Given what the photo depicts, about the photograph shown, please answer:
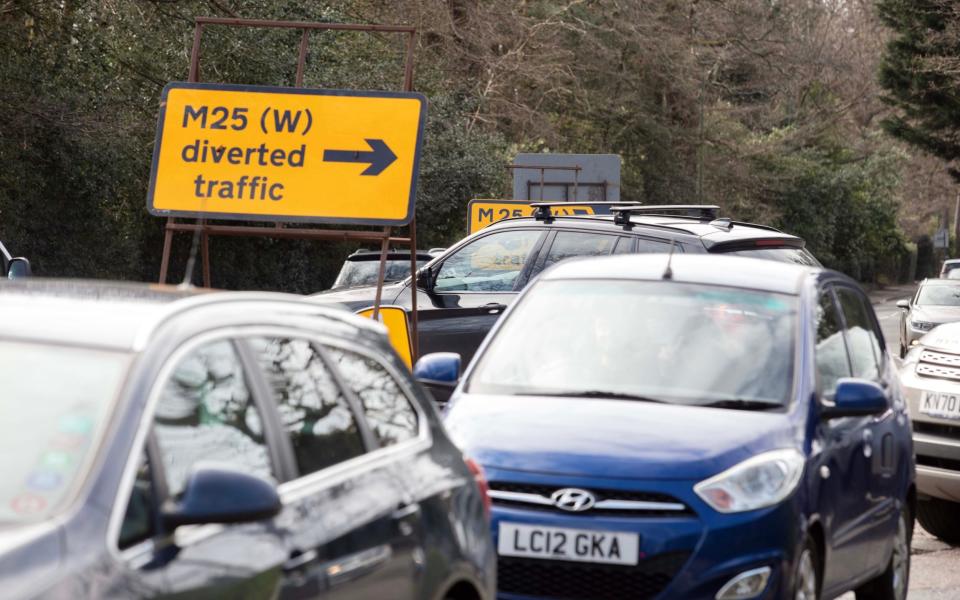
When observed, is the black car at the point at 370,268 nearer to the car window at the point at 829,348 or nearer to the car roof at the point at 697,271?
the car roof at the point at 697,271

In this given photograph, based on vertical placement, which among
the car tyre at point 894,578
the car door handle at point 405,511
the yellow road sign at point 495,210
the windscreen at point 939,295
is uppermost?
the yellow road sign at point 495,210

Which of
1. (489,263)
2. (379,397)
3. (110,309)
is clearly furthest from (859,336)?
(489,263)

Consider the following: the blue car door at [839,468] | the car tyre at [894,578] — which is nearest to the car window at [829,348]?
the blue car door at [839,468]

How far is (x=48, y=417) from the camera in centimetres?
321

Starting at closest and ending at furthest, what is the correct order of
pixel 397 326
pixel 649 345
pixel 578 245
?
pixel 649 345, pixel 397 326, pixel 578 245

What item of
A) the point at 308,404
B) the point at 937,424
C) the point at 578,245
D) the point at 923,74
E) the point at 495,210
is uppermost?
the point at 923,74

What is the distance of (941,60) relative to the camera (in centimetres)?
3903

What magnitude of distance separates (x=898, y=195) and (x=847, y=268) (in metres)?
4.96

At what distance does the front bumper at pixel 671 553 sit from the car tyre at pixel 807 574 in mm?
108

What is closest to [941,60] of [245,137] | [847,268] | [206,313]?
[847,268]

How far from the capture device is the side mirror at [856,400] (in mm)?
6199

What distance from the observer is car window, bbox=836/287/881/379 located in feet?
23.4

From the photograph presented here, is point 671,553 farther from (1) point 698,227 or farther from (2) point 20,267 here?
(2) point 20,267

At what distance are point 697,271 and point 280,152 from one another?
354 cm
